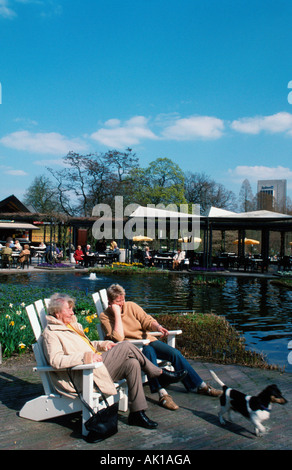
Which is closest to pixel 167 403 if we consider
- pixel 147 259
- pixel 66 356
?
pixel 66 356

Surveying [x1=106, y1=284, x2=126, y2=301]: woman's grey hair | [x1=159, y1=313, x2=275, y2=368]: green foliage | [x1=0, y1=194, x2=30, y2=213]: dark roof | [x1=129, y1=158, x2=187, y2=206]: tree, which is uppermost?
[x1=129, y1=158, x2=187, y2=206]: tree

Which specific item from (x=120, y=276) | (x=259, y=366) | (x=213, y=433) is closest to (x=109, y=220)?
(x=120, y=276)

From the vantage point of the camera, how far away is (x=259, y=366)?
483 cm

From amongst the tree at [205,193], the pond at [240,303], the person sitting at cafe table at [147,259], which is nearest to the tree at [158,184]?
the tree at [205,193]

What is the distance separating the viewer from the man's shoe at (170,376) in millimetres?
3698

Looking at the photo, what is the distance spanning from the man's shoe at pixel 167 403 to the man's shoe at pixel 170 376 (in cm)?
15

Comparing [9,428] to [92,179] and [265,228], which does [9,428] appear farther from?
[92,179]

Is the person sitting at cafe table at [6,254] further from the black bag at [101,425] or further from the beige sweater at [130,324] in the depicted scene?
the black bag at [101,425]

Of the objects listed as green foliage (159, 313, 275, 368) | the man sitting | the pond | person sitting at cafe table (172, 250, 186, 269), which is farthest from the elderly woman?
person sitting at cafe table (172, 250, 186, 269)

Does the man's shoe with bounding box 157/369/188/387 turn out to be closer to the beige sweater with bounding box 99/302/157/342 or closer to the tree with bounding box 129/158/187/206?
the beige sweater with bounding box 99/302/157/342

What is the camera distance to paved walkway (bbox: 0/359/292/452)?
9.37 feet

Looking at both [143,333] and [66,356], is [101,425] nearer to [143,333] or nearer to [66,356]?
[66,356]

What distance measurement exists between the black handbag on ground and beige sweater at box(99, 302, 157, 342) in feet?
3.33

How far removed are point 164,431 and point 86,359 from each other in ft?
2.58
